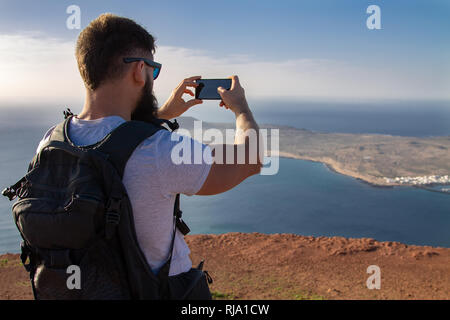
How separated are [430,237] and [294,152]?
1891 inches

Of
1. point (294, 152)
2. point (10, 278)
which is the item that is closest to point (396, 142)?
point (294, 152)

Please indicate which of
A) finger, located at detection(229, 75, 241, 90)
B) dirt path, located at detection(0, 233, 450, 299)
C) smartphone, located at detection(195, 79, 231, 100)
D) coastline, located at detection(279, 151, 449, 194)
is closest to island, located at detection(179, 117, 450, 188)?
coastline, located at detection(279, 151, 449, 194)

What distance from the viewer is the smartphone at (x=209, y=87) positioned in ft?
6.68

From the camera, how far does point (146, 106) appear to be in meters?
1.67

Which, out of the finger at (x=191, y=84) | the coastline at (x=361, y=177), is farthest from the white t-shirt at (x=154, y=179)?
the coastline at (x=361, y=177)

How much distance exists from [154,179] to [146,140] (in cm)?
15

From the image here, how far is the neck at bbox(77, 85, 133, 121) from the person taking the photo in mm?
1503

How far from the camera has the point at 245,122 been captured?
1.57 metres

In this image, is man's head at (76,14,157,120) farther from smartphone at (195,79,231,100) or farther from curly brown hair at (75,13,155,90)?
smartphone at (195,79,231,100)

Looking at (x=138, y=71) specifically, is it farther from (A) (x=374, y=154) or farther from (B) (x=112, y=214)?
(A) (x=374, y=154)

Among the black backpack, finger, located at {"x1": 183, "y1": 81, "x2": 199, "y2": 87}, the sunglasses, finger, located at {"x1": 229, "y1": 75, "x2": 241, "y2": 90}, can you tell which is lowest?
the black backpack

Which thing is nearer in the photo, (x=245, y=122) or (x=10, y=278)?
(x=245, y=122)
